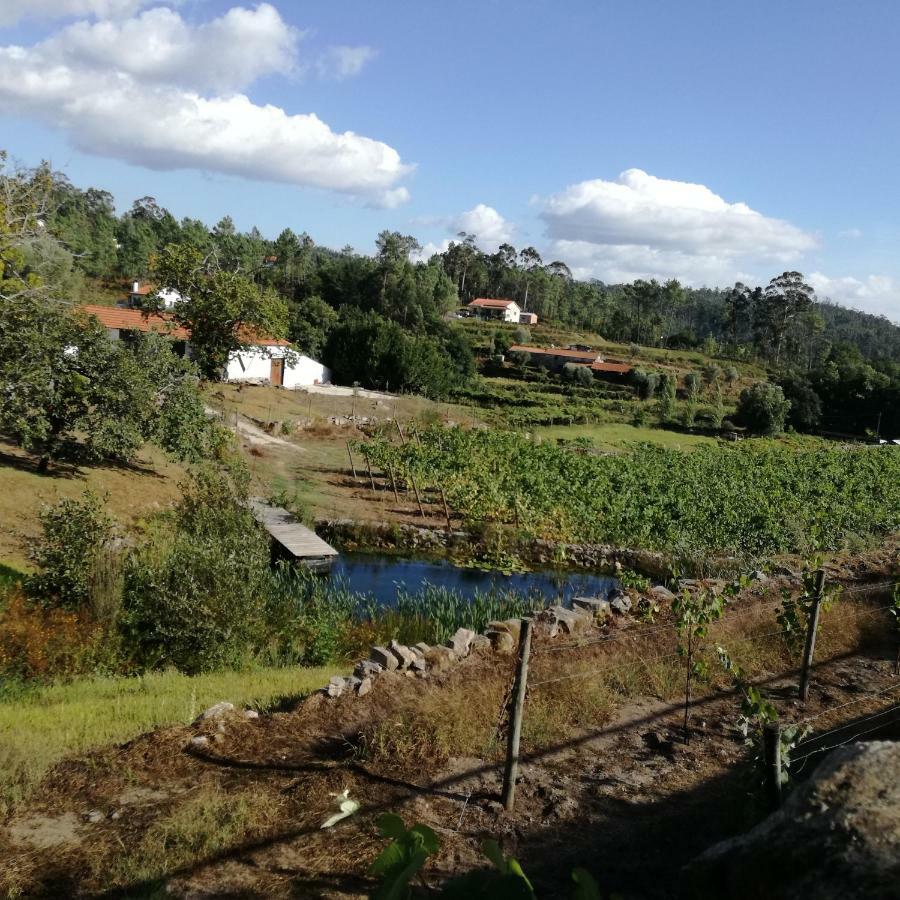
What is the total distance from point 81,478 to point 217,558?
9240 millimetres

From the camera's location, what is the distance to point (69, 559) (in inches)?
415

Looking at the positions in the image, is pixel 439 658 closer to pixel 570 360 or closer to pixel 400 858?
pixel 400 858

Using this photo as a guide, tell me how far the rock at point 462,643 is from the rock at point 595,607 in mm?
2006

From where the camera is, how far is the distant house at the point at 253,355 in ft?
129

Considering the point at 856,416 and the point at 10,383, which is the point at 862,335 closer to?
the point at 856,416

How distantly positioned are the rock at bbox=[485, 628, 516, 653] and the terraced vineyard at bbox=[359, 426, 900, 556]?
7.55 meters

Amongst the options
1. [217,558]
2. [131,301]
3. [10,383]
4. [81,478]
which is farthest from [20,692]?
[131,301]

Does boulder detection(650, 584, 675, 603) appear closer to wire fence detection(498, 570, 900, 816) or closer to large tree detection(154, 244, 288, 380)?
wire fence detection(498, 570, 900, 816)

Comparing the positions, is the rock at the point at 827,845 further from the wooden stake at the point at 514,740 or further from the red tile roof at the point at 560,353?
the red tile roof at the point at 560,353

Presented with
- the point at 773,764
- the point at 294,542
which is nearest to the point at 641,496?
the point at 294,542

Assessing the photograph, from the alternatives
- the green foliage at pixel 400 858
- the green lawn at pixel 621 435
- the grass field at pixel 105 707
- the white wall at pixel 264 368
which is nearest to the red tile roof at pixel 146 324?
the white wall at pixel 264 368

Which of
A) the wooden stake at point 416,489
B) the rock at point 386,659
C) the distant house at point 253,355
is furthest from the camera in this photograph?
the distant house at point 253,355

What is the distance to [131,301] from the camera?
2422 inches

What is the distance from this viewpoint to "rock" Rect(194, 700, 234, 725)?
685 cm
